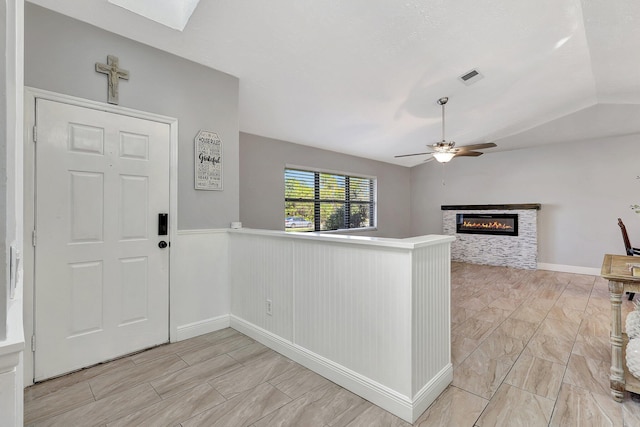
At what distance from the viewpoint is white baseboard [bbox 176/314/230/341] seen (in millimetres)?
2732

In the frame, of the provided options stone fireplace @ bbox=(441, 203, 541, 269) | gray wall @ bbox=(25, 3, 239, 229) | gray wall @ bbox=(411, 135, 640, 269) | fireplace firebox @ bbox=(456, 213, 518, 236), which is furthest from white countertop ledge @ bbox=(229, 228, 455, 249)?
gray wall @ bbox=(411, 135, 640, 269)

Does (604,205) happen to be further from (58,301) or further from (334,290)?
(58,301)

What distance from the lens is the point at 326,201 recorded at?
585 cm

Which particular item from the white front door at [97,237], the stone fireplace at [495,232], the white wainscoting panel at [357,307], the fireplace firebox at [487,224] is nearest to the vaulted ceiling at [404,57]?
the white front door at [97,237]

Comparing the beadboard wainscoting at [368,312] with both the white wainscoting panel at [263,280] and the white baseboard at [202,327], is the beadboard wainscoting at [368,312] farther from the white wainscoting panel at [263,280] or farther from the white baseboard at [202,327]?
the white baseboard at [202,327]

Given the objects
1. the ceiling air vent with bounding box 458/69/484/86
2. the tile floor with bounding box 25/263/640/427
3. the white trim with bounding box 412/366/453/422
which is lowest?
the tile floor with bounding box 25/263/640/427

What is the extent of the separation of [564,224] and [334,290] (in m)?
6.01

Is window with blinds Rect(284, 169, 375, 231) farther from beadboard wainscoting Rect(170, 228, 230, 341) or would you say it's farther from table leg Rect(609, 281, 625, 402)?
table leg Rect(609, 281, 625, 402)

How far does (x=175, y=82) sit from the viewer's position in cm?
267

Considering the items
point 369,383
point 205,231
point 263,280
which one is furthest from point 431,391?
point 205,231

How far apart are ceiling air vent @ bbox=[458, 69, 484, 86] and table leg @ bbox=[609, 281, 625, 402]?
2573 millimetres

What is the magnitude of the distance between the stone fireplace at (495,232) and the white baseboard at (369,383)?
493cm

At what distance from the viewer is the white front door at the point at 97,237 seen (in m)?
2.09

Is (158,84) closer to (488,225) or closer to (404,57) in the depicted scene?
(404,57)
